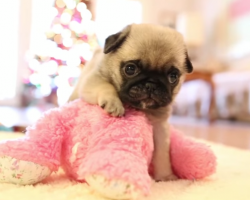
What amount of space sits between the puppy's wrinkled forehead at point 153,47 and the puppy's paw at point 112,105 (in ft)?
0.54

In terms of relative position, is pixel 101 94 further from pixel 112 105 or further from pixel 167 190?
pixel 167 190

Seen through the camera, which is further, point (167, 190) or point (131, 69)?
point (131, 69)

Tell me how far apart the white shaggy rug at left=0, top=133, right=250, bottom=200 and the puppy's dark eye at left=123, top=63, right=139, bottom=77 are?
0.36 m

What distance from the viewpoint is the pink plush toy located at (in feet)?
2.57

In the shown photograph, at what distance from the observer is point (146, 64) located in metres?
1.13

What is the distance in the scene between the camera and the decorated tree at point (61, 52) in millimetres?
5500

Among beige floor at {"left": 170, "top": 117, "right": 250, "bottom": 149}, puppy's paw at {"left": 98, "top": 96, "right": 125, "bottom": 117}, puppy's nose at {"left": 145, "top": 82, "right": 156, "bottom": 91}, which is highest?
puppy's nose at {"left": 145, "top": 82, "right": 156, "bottom": 91}

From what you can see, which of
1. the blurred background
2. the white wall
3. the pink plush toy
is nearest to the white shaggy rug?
the pink plush toy

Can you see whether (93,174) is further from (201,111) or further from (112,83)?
(201,111)

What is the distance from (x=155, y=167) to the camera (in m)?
1.19

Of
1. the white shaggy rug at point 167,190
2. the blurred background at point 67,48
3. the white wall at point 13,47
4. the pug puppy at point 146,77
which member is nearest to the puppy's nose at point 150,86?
the pug puppy at point 146,77

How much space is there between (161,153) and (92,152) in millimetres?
355

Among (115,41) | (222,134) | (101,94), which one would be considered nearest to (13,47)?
(222,134)

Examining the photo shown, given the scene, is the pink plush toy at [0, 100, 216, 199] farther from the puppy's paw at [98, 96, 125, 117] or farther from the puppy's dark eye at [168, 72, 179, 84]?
A: the puppy's dark eye at [168, 72, 179, 84]
